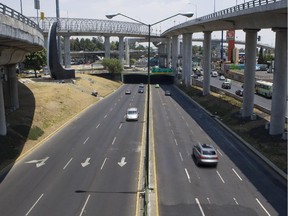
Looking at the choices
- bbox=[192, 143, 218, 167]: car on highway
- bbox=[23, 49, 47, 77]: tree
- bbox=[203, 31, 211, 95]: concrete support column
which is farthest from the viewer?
bbox=[23, 49, 47, 77]: tree

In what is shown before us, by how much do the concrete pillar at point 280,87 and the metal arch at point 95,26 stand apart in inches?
4013

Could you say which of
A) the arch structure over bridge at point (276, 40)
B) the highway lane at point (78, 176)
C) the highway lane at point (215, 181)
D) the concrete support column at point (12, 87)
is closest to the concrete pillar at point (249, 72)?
the arch structure over bridge at point (276, 40)

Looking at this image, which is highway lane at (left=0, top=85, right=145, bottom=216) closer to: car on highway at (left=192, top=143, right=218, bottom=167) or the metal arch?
car on highway at (left=192, top=143, right=218, bottom=167)

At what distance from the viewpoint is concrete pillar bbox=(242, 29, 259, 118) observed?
177 feet

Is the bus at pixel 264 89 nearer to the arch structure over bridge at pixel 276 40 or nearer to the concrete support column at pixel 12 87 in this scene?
the arch structure over bridge at pixel 276 40

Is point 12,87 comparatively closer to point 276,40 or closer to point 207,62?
point 276,40

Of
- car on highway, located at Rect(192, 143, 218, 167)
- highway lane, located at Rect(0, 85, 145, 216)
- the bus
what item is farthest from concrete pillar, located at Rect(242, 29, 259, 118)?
car on highway, located at Rect(192, 143, 218, 167)

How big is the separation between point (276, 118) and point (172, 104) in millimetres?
36063

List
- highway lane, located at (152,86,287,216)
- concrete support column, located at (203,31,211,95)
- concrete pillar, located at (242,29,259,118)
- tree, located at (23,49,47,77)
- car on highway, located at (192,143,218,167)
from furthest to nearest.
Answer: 1. tree, located at (23,49,47,77)
2. concrete support column, located at (203,31,211,95)
3. concrete pillar, located at (242,29,259,118)
4. car on highway, located at (192,143,218,167)
5. highway lane, located at (152,86,287,216)

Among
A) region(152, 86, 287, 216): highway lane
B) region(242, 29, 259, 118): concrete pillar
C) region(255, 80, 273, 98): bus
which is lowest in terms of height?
region(152, 86, 287, 216): highway lane

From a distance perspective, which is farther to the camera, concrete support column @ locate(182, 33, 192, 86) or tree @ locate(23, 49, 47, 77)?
concrete support column @ locate(182, 33, 192, 86)

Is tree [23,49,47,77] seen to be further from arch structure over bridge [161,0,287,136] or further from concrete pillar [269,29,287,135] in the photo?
concrete pillar [269,29,287,135]

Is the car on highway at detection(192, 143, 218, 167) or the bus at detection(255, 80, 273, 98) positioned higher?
the bus at detection(255, 80, 273, 98)

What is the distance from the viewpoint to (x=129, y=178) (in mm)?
30516
